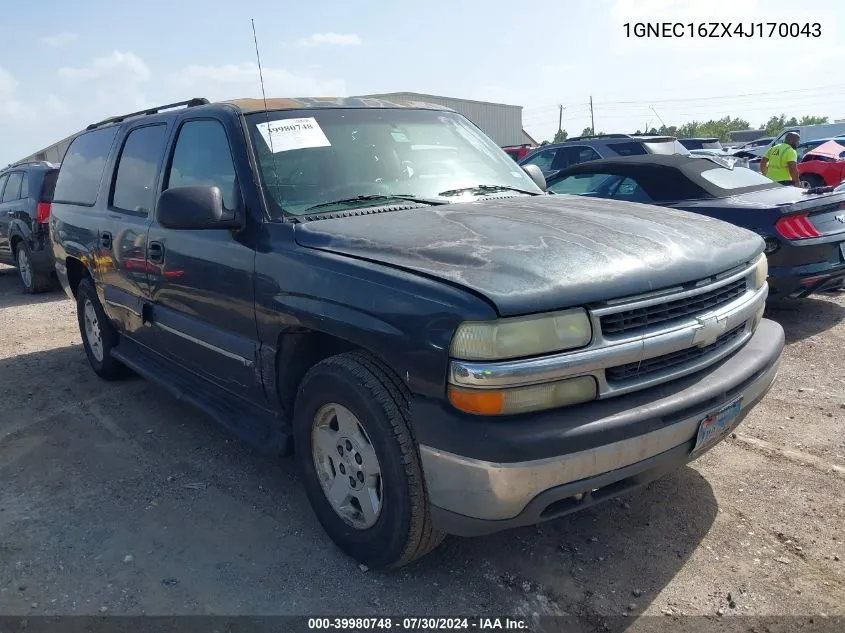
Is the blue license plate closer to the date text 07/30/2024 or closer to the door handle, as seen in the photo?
the date text 07/30/2024

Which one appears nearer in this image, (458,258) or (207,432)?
(458,258)

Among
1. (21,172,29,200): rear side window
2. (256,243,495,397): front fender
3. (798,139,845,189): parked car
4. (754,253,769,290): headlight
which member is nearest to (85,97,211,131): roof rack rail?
(256,243,495,397): front fender

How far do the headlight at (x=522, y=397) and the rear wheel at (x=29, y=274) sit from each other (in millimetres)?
8926

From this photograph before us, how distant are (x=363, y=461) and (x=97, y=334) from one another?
144 inches

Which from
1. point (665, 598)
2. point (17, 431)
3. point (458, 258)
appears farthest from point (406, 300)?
point (17, 431)

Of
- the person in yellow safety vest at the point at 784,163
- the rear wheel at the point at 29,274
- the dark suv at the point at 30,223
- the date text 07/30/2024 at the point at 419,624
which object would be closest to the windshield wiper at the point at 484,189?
the date text 07/30/2024 at the point at 419,624

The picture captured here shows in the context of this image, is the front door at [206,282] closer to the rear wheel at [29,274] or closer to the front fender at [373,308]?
the front fender at [373,308]

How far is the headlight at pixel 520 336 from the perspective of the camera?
7.34ft

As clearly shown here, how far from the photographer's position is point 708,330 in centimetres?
263

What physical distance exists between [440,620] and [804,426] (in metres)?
2.65

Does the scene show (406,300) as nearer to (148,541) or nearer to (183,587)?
(183,587)

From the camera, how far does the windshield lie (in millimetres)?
3289

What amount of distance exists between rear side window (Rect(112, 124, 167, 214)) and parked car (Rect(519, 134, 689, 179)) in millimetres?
6957

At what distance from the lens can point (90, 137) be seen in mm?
5402
